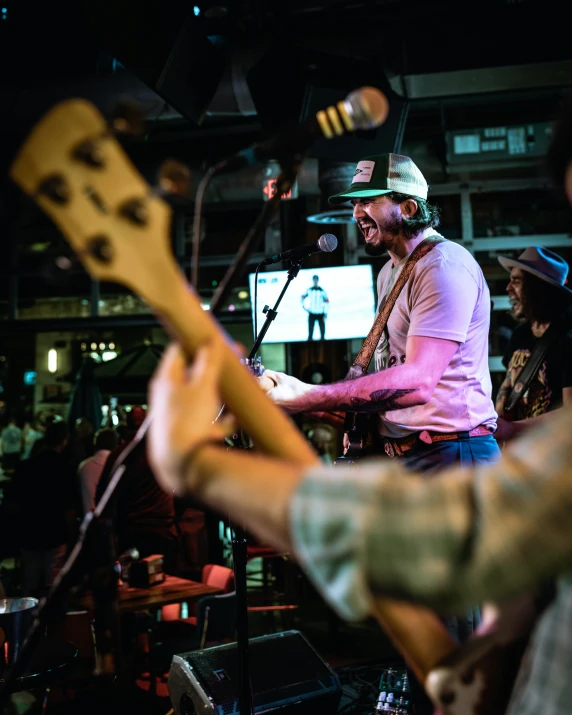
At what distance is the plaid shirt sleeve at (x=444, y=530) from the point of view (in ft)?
2.37

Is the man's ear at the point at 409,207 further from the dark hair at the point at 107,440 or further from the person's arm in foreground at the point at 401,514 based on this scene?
the dark hair at the point at 107,440

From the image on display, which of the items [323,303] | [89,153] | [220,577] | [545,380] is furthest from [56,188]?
[323,303]

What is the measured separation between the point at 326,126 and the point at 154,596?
3727 mm

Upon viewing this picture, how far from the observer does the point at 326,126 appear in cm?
113

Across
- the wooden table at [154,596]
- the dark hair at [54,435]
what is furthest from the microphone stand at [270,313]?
the dark hair at [54,435]

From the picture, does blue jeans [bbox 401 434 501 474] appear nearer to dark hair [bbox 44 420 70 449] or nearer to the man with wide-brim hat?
the man with wide-brim hat

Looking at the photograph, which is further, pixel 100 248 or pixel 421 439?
pixel 421 439

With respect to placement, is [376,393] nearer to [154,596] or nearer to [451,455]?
[451,455]

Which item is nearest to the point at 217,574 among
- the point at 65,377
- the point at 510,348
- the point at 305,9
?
the point at 510,348

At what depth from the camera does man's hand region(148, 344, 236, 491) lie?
85 cm

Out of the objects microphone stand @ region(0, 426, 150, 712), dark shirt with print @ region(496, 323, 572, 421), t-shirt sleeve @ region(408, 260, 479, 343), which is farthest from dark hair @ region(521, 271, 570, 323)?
microphone stand @ region(0, 426, 150, 712)

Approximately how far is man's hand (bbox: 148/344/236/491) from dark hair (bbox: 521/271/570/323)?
3.57 metres

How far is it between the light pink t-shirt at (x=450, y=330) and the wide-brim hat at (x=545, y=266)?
1885 millimetres

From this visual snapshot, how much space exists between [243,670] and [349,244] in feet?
22.2
